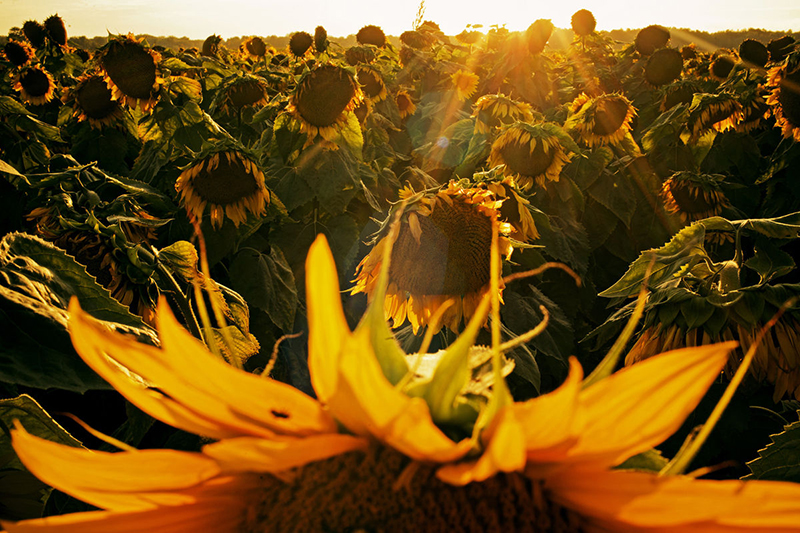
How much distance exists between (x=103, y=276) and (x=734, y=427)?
204cm

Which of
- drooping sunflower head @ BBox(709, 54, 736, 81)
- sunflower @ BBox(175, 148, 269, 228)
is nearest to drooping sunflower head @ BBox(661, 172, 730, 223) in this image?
sunflower @ BBox(175, 148, 269, 228)

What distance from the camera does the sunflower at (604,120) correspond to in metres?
3.42

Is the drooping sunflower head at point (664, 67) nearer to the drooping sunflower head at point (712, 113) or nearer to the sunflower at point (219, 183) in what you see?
the drooping sunflower head at point (712, 113)

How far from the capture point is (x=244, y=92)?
3.91 metres

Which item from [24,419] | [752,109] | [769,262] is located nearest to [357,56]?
[752,109]

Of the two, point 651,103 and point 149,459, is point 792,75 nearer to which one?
point 651,103

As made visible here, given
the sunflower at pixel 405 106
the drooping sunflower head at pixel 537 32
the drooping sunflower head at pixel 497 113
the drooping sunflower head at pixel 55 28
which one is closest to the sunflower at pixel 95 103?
the drooping sunflower head at pixel 497 113

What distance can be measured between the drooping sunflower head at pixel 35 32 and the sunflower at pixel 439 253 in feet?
28.0

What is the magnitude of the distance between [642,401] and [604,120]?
347cm

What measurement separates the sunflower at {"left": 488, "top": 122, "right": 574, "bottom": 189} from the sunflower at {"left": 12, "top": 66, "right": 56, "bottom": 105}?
503 cm

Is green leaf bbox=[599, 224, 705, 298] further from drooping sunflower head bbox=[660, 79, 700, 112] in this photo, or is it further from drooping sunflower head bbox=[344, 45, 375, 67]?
drooping sunflower head bbox=[344, 45, 375, 67]

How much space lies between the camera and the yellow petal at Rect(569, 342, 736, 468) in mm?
364

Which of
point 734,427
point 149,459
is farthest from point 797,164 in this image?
point 149,459

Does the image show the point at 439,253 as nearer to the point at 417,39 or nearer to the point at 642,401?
the point at 642,401
